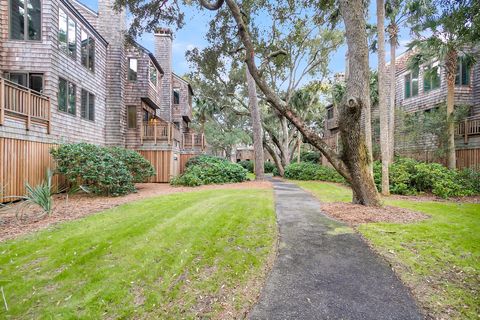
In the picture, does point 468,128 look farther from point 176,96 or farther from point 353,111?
point 176,96

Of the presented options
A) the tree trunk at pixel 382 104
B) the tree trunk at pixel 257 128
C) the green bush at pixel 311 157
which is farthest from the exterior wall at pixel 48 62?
the green bush at pixel 311 157

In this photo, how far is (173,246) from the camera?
4.25m

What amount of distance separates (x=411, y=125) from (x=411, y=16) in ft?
19.6

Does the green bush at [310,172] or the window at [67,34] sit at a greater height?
the window at [67,34]

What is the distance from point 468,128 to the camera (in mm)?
12969

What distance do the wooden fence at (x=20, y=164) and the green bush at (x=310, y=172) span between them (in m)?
16.3

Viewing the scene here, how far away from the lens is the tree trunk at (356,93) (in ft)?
21.7

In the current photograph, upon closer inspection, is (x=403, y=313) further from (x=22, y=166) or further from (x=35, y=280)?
(x=22, y=166)

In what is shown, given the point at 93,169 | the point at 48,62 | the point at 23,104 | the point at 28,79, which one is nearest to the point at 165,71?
the point at 48,62

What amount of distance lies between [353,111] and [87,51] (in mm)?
13503

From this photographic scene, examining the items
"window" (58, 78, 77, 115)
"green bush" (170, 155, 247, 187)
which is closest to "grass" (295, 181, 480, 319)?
"green bush" (170, 155, 247, 187)

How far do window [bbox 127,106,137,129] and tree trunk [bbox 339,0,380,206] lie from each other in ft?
45.5

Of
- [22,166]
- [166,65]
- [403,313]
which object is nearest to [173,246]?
[403,313]

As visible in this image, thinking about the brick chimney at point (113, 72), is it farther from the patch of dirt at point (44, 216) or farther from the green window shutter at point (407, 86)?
the green window shutter at point (407, 86)
